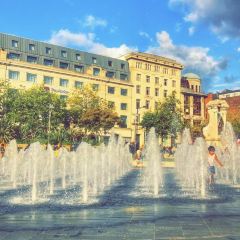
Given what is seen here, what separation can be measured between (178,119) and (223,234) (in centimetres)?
5634

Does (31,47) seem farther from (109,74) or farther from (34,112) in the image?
(34,112)

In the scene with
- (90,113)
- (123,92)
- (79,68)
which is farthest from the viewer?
(123,92)

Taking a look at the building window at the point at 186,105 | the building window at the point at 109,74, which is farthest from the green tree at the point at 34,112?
the building window at the point at 186,105

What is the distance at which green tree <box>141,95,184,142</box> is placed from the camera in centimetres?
6325

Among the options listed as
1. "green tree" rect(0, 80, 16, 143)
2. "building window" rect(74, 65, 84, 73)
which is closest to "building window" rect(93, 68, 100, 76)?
→ "building window" rect(74, 65, 84, 73)

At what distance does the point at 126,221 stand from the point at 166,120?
5524cm

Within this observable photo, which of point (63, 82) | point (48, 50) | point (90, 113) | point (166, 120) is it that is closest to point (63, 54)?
point (48, 50)

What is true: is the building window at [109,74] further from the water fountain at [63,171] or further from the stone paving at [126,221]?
the stone paving at [126,221]

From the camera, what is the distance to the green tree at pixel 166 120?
63.2 meters

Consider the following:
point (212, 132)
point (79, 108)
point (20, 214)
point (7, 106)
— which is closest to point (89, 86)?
point (79, 108)

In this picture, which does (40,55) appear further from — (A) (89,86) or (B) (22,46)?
(A) (89,86)

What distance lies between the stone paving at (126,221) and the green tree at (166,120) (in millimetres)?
50774

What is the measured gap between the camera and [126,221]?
29.2 feet

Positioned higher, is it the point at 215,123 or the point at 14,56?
the point at 14,56
